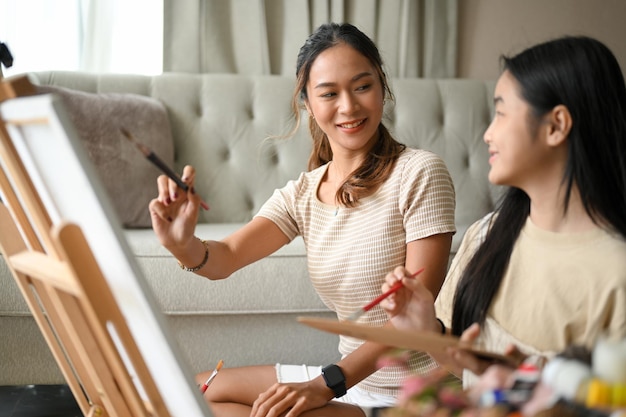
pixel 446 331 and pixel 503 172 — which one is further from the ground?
pixel 503 172

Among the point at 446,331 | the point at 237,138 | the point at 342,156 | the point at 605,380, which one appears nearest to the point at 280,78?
the point at 237,138

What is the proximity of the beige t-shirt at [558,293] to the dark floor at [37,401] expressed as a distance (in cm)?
141

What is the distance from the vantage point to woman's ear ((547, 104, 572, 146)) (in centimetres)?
104

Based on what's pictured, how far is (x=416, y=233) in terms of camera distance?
1.44m

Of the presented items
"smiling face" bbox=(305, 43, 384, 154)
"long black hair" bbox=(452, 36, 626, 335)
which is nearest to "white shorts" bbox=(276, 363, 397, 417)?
"smiling face" bbox=(305, 43, 384, 154)

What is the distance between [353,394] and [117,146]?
53.9 inches

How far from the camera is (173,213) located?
4.49 ft

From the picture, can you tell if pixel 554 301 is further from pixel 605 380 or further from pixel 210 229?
pixel 210 229

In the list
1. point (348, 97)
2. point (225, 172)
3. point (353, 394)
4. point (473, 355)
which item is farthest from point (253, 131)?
point (473, 355)

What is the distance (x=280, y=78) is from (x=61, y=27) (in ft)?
3.15

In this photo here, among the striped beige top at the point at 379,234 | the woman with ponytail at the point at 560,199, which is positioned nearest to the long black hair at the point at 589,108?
the woman with ponytail at the point at 560,199

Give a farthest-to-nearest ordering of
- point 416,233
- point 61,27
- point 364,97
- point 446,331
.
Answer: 1. point 61,27
2. point 364,97
3. point 416,233
4. point 446,331

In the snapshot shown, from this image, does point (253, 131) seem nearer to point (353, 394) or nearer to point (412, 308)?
point (353, 394)

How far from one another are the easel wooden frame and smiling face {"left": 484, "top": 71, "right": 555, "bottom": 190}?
562 mm
